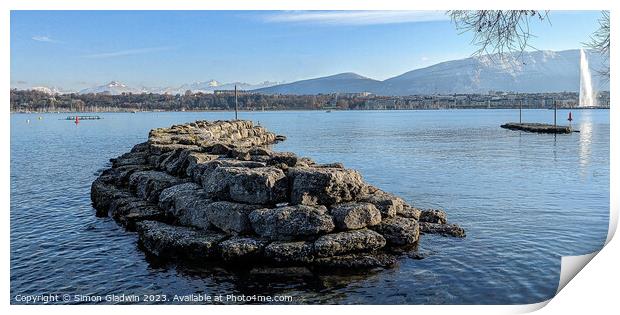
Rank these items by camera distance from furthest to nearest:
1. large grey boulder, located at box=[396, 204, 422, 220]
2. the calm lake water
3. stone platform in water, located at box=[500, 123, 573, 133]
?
stone platform in water, located at box=[500, 123, 573, 133]
large grey boulder, located at box=[396, 204, 422, 220]
the calm lake water

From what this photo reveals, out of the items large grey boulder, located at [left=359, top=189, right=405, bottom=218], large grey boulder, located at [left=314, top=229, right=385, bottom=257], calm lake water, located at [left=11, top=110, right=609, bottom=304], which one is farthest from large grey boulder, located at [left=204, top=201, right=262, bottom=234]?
large grey boulder, located at [left=359, top=189, right=405, bottom=218]

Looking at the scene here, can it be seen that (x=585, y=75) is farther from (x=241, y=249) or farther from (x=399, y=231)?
(x=241, y=249)

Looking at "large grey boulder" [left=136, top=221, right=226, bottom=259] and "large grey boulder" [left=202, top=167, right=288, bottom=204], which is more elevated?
"large grey boulder" [left=202, top=167, right=288, bottom=204]

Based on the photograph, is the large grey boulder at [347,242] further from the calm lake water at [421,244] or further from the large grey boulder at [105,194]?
the large grey boulder at [105,194]

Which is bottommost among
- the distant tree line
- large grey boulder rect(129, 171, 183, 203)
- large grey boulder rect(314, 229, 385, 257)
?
large grey boulder rect(314, 229, 385, 257)

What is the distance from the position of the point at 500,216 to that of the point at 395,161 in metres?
15.1

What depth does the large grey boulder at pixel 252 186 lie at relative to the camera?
13.2 meters

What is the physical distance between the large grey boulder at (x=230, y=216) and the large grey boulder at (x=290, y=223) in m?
0.25

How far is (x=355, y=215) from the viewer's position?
12789 mm

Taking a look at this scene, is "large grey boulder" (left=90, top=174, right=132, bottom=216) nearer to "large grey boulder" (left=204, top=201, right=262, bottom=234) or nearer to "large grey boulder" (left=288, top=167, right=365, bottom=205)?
"large grey boulder" (left=204, top=201, right=262, bottom=234)

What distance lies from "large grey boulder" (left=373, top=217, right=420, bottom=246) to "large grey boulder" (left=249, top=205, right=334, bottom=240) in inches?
55.1

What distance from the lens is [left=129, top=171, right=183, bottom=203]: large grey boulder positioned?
16.5 meters

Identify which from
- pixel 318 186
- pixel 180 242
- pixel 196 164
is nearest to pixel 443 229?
pixel 318 186

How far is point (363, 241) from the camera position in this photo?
1227 centimetres
